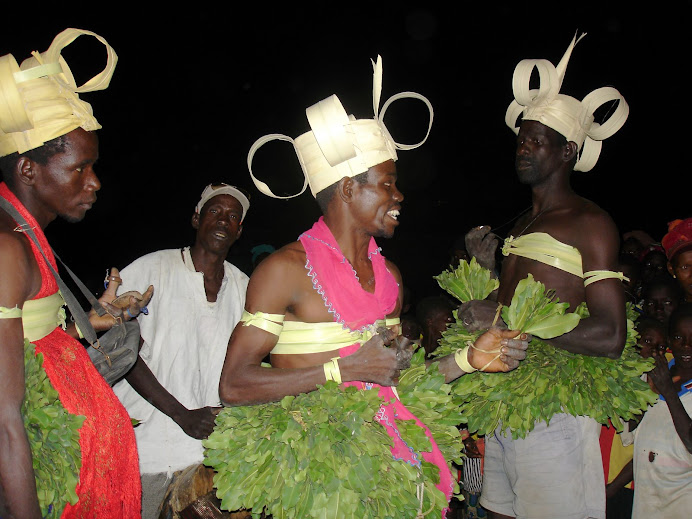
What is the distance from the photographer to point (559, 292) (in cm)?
312

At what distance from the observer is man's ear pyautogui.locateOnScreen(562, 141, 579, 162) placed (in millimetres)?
3508

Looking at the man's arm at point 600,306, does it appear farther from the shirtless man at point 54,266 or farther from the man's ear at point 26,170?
the man's ear at point 26,170

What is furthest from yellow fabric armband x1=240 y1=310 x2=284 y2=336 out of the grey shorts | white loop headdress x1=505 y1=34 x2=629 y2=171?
white loop headdress x1=505 y1=34 x2=629 y2=171

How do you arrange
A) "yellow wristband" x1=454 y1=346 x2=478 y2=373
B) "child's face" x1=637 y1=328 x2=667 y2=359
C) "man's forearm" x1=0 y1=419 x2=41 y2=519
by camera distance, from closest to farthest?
"man's forearm" x1=0 y1=419 x2=41 y2=519, "yellow wristband" x1=454 y1=346 x2=478 y2=373, "child's face" x1=637 y1=328 x2=667 y2=359

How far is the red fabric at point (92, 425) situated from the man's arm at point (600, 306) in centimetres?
230

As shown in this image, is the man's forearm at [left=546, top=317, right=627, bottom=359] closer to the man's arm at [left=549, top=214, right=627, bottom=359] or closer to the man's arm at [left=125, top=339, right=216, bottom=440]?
the man's arm at [left=549, top=214, right=627, bottom=359]

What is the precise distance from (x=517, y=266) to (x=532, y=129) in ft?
3.10

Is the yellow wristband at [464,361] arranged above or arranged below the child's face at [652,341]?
above

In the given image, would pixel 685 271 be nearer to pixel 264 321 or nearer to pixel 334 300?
pixel 334 300

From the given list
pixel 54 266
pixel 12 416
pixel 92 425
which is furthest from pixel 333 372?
pixel 54 266

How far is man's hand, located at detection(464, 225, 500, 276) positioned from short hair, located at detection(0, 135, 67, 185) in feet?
8.49

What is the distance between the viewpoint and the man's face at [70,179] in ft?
7.20

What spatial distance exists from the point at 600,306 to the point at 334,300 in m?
1.62

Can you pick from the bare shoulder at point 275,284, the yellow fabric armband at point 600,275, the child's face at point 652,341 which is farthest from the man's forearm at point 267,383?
the child's face at point 652,341
